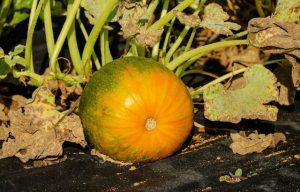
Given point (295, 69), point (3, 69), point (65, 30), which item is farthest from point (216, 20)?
point (3, 69)

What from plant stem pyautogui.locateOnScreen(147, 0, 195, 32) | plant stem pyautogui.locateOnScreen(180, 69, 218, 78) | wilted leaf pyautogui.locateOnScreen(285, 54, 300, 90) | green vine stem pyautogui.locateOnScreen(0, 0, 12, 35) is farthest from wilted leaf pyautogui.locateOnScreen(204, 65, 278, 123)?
green vine stem pyautogui.locateOnScreen(0, 0, 12, 35)

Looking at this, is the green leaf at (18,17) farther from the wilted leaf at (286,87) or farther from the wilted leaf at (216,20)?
the wilted leaf at (286,87)

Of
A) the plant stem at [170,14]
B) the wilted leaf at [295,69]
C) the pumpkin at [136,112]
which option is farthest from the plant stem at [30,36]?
the wilted leaf at [295,69]

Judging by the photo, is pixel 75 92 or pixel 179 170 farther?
pixel 75 92

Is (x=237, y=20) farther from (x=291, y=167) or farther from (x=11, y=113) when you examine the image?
(x=11, y=113)

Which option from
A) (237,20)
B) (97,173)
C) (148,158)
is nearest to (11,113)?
(97,173)

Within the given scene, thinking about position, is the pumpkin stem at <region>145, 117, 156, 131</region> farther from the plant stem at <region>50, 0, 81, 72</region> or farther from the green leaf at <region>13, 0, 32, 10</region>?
the green leaf at <region>13, 0, 32, 10</region>

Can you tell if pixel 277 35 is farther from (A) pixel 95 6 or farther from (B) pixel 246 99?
(A) pixel 95 6
